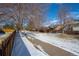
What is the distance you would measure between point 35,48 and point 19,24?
261mm

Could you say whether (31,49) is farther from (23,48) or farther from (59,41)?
(59,41)

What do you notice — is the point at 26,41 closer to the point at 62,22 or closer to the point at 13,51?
the point at 13,51

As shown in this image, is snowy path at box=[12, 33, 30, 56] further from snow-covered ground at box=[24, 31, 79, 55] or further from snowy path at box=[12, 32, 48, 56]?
snow-covered ground at box=[24, 31, 79, 55]

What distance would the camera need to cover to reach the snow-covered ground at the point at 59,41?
1495 mm

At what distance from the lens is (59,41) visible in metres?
1.52

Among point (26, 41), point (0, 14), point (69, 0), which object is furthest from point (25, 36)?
point (69, 0)

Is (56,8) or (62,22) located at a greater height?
(56,8)

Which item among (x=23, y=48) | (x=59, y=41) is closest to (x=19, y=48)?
(x=23, y=48)

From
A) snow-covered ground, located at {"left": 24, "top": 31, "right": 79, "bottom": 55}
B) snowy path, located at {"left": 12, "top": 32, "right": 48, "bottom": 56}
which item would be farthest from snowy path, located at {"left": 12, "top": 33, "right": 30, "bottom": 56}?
snow-covered ground, located at {"left": 24, "top": 31, "right": 79, "bottom": 55}

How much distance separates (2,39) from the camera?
59.9 inches

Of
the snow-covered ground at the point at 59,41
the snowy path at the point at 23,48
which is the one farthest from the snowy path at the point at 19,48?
the snow-covered ground at the point at 59,41

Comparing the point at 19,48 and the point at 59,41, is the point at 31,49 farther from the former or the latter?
the point at 59,41

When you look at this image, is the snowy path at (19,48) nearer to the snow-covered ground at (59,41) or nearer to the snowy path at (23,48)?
the snowy path at (23,48)

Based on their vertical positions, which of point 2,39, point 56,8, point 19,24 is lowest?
point 2,39
